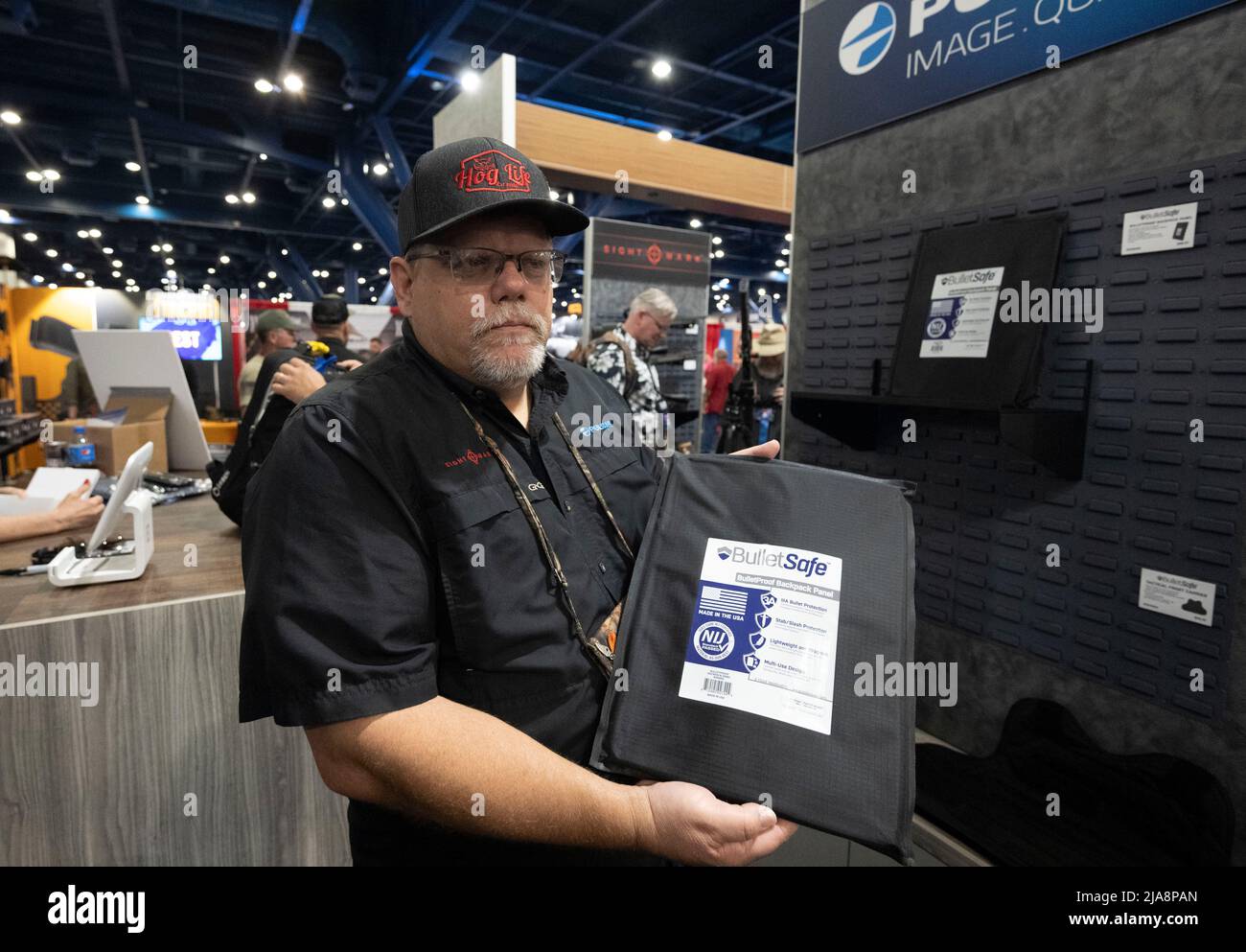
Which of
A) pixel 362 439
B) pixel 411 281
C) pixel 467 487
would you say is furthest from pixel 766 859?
pixel 411 281

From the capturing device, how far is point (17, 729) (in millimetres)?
1567

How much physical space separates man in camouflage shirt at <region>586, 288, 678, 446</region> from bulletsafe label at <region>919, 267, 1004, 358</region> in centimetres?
213

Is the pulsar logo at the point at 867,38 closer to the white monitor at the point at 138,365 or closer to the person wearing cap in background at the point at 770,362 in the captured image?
the white monitor at the point at 138,365

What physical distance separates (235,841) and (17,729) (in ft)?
1.96

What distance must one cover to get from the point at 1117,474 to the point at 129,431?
3.36 metres

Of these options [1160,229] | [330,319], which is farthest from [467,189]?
[330,319]

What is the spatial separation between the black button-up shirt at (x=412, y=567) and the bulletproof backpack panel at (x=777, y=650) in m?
0.09

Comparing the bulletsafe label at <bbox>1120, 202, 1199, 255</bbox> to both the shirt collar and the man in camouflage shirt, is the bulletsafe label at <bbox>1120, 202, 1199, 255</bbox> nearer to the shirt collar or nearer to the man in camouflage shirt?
the shirt collar

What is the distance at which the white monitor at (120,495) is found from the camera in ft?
5.42

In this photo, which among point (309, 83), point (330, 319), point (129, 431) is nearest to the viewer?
point (129, 431)

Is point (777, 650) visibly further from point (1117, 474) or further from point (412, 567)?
point (1117, 474)

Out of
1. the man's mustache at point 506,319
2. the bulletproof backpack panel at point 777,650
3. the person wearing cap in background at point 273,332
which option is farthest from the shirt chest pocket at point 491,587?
the person wearing cap in background at point 273,332

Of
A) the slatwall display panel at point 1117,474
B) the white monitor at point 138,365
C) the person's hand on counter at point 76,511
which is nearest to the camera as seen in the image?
the slatwall display panel at point 1117,474

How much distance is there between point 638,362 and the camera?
4004 millimetres
